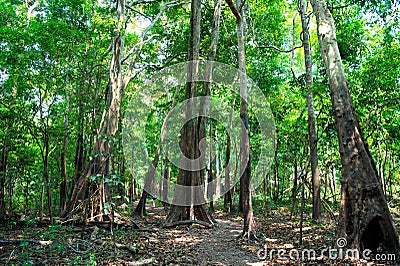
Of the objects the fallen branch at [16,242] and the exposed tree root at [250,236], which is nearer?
the fallen branch at [16,242]

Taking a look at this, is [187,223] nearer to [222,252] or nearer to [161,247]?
[161,247]

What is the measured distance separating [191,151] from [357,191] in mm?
7331

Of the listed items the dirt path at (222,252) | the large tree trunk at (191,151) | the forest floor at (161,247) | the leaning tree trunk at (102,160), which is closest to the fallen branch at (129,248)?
the forest floor at (161,247)

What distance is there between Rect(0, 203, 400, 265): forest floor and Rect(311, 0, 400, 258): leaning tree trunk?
440mm

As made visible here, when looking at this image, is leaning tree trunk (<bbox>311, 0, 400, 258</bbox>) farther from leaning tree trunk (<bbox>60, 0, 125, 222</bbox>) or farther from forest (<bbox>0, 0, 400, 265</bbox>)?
leaning tree trunk (<bbox>60, 0, 125, 222</bbox>)

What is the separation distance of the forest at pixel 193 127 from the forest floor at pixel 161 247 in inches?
1.8

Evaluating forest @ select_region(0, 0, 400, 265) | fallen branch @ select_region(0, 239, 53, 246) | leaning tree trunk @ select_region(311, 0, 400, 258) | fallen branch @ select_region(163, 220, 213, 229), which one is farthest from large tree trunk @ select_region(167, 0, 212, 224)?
leaning tree trunk @ select_region(311, 0, 400, 258)

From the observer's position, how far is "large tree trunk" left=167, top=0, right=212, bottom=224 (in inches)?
446

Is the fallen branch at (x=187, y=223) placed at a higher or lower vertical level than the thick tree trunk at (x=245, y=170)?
lower

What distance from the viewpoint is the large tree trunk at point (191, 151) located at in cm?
1134

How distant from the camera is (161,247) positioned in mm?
7387

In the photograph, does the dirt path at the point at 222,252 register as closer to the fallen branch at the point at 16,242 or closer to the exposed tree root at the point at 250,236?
the exposed tree root at the point at 250,236

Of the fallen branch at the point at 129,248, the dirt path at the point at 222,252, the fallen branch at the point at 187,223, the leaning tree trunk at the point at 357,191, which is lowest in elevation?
the dirt path at the point at 222,252

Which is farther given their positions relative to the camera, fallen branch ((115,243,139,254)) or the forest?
fallen branch ((115,243,139,254))
